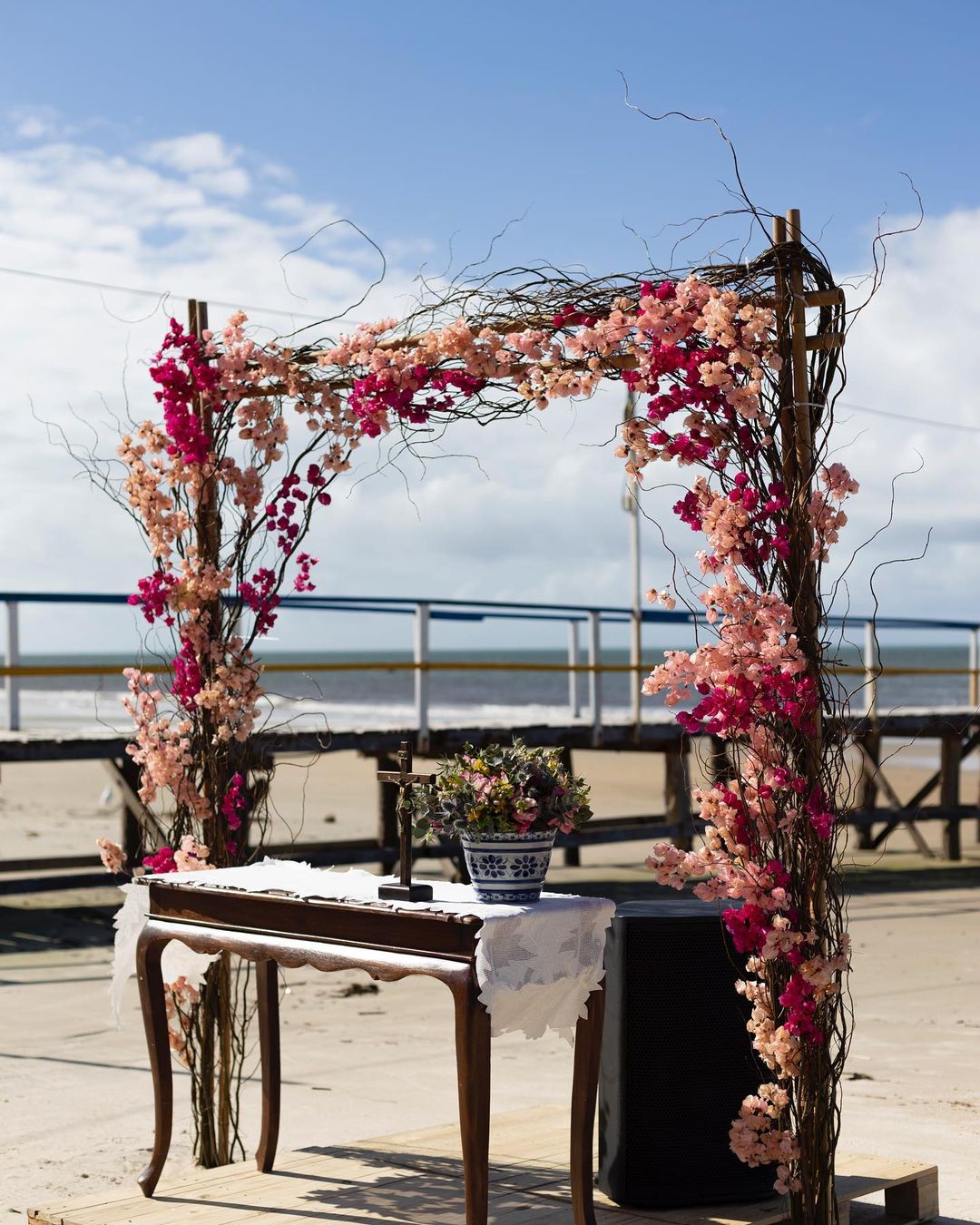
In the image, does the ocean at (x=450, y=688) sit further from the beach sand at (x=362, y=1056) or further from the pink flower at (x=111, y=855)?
the pink flower at (x=111, y=855)

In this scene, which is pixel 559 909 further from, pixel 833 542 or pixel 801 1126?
pixel 833 542

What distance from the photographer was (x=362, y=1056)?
739cm

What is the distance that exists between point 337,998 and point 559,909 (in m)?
5.10

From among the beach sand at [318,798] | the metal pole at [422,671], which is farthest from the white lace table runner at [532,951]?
the beach sand at [318,798]

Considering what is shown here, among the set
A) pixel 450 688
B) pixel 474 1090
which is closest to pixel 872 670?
pixel 474 1090

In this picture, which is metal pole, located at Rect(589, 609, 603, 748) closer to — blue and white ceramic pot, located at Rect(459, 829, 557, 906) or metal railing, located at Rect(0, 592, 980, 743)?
metal railing, located at Rect(0, 592, 980, 743)

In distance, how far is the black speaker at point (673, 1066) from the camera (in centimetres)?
446

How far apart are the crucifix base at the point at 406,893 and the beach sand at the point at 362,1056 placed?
0.80 metres

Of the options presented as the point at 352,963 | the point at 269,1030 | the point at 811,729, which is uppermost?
the point at 811,729

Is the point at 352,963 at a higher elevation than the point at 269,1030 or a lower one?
higher

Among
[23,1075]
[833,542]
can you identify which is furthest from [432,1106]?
[833,542]

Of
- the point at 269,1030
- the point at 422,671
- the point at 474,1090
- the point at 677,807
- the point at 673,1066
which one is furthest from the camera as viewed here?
the point at 677,807

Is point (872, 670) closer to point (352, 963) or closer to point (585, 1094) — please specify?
point (585, 1094)

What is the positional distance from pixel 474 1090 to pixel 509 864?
58 cm
